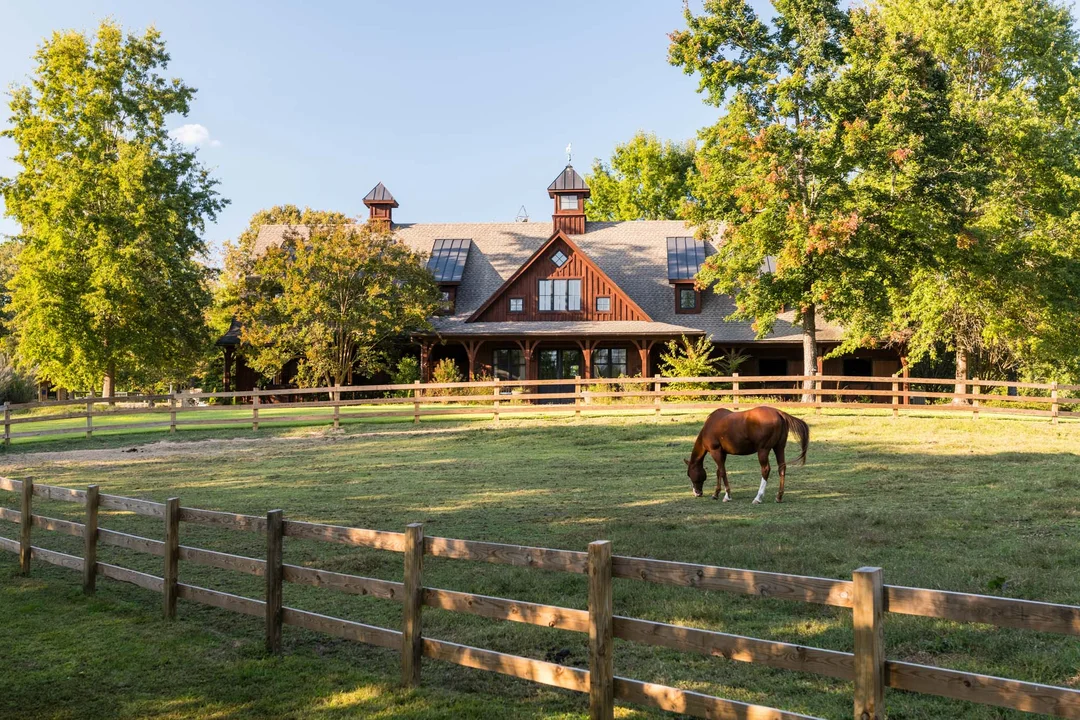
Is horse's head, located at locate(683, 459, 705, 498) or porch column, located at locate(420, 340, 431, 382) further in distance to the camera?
porch column, located at locate(420, 340, 431, 382)

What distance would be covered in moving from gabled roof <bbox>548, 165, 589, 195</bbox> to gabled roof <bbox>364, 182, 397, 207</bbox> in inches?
347

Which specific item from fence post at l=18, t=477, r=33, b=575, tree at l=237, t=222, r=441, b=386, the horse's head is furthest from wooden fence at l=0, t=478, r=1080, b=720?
tree at l=237, t=222, r=441, b=386

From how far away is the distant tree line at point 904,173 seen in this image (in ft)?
98.7

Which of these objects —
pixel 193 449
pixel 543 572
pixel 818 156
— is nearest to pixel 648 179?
pixel 818 156

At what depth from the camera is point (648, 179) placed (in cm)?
6294

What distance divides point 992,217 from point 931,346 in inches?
212

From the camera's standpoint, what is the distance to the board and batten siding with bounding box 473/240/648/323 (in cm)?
4078

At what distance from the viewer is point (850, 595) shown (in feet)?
14.6

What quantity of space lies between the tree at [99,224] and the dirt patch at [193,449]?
51.4 ft

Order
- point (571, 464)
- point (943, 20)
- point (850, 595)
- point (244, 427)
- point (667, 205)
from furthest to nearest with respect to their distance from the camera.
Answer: point (667, 205) < point (943, 20) < point (244, 427) < point (571, 464) < point (850, 595)

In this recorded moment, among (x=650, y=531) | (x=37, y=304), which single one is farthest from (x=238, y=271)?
(x=650, y=531)

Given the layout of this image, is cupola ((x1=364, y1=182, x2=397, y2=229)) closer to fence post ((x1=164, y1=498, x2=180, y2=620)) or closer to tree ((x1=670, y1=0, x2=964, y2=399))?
tree ((x1=670, y1=0, x2=964, y2=399))

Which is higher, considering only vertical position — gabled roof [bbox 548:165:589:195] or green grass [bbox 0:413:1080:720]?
gabled roof [bbox 548:165:589:195]

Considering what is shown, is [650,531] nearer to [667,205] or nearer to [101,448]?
[101,448]
